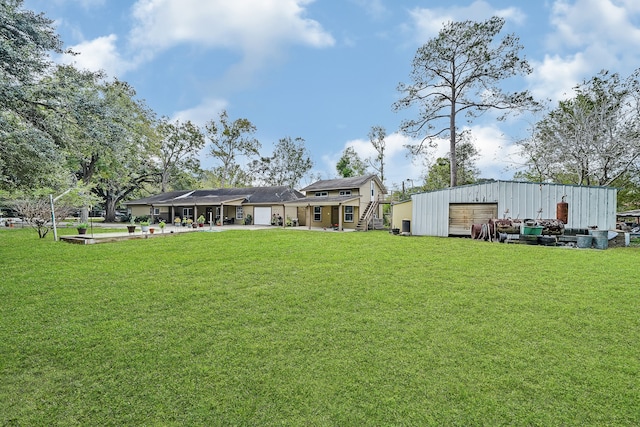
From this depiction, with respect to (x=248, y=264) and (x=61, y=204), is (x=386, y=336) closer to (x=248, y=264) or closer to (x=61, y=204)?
(x=248, y=264)

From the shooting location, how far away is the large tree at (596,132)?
15641 mm

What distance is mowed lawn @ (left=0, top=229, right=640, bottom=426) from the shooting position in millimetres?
2332

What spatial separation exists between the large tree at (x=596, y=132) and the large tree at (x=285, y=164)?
96.4 feet

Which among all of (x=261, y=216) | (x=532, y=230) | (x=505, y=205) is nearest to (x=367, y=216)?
(x=505, y=205)

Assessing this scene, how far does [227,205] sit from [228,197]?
2.62ft

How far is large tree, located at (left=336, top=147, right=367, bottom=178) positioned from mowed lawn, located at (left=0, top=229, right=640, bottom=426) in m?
31.1

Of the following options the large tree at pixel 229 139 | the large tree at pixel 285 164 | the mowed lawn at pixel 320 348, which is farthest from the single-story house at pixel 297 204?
the mowed lawn at pixel 320 348

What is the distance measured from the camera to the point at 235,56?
739 inches

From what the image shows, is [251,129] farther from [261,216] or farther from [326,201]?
[326,201]

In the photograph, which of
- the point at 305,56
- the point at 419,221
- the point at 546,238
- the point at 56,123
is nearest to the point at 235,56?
the point at 305,56

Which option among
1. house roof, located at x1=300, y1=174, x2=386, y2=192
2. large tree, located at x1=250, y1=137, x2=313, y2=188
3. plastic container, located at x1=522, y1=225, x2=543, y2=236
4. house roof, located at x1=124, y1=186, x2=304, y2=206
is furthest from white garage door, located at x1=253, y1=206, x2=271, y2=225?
plastic container, located at x1=522, y1=225, x2=543, y2=236

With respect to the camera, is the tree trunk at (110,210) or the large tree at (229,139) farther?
the large tree at (229,139)

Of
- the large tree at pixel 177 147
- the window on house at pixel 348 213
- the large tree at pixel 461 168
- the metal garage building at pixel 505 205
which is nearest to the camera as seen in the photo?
the metal garage building at pixel 505 205

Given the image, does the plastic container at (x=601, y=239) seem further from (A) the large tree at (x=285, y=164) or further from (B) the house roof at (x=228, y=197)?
(A) the large tree at (x=285, y=164)
